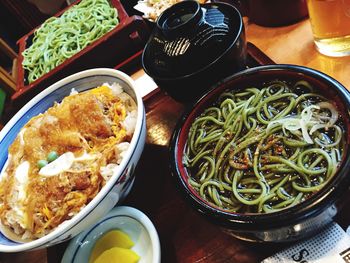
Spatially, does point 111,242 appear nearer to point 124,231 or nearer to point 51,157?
point 124,231

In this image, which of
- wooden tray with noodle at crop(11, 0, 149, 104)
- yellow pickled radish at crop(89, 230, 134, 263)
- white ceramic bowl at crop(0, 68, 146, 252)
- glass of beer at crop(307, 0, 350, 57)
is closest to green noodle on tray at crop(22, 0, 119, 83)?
wooden tray with noodle at crop(11, 0, 149, 104)

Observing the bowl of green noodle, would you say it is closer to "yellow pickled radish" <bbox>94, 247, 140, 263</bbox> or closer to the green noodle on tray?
"yellow pickled radish" <bbox>94, 247, 140, 263</bbox>

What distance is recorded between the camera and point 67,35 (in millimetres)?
2914

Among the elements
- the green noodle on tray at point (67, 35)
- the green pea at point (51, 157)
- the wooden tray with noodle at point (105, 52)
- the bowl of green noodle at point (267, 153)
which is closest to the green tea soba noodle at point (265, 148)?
the bowl of green noodle at point (267, 153)

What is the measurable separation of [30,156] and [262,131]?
101 cm

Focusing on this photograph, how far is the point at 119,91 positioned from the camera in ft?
5.77

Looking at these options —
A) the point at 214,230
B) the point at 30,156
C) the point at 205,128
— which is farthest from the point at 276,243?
the point at 30,156

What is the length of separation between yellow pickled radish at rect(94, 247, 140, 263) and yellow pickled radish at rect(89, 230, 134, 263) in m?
0.03

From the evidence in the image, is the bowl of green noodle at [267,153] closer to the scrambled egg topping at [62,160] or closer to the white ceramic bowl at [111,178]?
the white ceramic bowl at [111,178]

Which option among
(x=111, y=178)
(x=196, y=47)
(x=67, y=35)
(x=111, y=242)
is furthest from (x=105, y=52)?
(x=111, y=242)

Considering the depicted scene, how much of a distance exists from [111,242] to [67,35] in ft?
6.58

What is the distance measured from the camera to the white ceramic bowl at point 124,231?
1.36m

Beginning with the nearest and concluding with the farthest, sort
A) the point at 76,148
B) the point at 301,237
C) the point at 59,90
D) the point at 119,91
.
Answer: the point at 301,237 → the point at 76,148 → the point at 119,91 → the point at 59,90

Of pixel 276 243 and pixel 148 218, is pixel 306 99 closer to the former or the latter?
pixel 276 243
